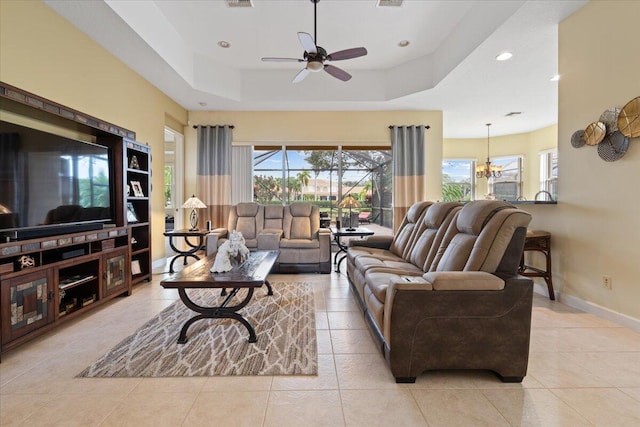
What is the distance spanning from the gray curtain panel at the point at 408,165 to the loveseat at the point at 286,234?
76.4 inches

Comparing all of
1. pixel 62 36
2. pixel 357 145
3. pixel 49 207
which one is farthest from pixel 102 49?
pixel 357 145

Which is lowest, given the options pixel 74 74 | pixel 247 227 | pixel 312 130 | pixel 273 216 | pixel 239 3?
pixel 247 227

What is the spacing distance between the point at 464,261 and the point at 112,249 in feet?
11.2

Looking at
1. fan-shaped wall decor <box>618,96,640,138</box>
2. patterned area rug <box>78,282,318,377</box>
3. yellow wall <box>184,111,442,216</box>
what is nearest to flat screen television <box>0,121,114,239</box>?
patterned area rug <box>78,282,318,377</box>

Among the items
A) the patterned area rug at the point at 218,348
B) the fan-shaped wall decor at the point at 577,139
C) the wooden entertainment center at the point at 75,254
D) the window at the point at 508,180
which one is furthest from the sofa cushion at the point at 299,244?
the window at the point at 508,180

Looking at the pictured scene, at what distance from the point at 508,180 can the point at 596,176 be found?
623cm

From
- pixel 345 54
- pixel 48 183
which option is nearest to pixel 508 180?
pixel 345 54

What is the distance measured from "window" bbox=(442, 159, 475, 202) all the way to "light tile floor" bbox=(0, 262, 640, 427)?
6745mm

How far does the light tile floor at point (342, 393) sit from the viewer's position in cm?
154

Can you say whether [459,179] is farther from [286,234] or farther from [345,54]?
[345,54]

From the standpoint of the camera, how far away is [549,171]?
7.80 metres

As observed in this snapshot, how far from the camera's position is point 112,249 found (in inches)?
128

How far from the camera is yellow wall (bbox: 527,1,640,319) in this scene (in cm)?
263

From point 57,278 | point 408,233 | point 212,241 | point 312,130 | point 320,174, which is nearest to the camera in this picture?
point 57,278
